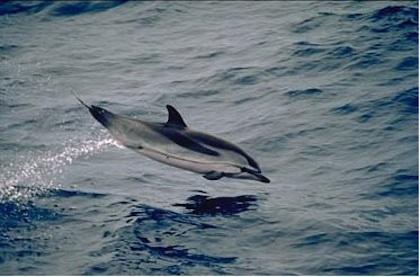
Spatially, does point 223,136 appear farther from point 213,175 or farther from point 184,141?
point 184,141

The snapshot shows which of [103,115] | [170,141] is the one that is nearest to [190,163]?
[170,141]

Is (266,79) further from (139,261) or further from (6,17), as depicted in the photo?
(6,17)

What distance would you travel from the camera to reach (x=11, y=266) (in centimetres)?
1059

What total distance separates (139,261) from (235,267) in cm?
141

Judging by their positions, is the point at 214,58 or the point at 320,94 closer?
the point at 320,94

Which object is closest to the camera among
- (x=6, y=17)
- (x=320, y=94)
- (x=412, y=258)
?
(x=412, y=258)

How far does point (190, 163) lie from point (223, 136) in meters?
4.79

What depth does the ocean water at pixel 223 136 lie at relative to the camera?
11078 mm

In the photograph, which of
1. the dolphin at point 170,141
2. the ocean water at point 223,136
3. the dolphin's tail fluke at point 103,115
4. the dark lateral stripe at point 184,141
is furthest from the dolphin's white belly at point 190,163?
the ocean water at point 223,136

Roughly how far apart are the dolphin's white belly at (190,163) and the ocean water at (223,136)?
857 millimetres

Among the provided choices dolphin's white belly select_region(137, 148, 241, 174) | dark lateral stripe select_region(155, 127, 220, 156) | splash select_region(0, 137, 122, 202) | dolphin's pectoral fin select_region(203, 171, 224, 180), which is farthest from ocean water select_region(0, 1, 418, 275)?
dark lateral stripe select_region(155, 127, 220, 156)

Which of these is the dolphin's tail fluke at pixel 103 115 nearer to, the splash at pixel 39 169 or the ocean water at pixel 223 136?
the ocean water at pixel 223 136

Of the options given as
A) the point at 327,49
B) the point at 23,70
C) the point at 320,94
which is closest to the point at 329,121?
the point at 320,94

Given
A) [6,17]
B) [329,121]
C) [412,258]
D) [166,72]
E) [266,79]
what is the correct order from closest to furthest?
[412,258]
[329,121]
[266,79]
[166,72]
[6,17]
